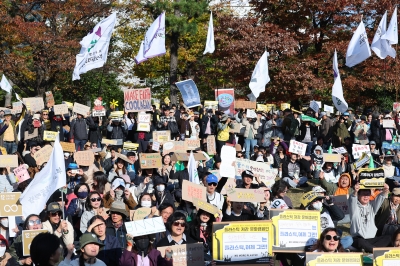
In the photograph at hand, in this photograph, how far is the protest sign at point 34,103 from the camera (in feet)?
65.2

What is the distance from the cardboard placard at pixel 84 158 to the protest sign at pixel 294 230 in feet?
20.6

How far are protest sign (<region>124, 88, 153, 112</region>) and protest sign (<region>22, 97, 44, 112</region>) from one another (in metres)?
2.66

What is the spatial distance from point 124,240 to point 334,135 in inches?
437

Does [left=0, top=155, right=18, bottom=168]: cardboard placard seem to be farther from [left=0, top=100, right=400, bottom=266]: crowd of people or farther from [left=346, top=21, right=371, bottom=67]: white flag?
[left=346, top=21, right=371, bottom=67]: white flag

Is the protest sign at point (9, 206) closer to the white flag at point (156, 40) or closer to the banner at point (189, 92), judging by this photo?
the white flag at point (156, 40)

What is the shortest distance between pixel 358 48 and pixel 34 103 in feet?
28.8

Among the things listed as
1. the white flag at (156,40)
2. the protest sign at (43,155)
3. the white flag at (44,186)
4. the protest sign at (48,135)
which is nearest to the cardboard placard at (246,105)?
the white flag at (156,40)

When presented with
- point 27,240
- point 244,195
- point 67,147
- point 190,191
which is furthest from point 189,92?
point 27,240

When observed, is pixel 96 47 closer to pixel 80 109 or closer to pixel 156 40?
pixel 80 109

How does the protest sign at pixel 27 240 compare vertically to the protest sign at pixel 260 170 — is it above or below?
below

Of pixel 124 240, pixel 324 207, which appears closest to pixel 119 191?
pixel 124 240

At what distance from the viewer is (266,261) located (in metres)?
7.71

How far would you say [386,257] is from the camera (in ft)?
23.1

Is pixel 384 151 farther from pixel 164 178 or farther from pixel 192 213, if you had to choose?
pixel 192 213
